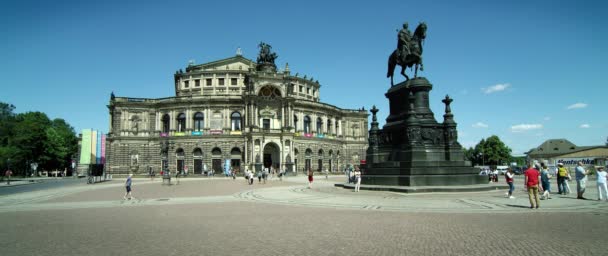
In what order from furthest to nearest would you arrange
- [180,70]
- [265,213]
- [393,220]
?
[180,70] < [265,213] < [393,220]

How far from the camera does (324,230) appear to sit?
8.95 m

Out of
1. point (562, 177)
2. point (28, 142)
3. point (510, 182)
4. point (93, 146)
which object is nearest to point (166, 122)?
point (93, 146)

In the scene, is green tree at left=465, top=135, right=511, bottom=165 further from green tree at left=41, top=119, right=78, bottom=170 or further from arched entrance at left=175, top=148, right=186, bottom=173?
green tree at left=41, top=119, right=78, bottom=170

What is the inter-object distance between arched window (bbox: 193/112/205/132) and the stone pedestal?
1723 inches

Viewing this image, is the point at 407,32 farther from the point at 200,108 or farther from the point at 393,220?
the point at 200,108

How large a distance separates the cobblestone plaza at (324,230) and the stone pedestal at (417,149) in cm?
460

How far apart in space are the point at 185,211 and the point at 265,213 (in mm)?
3127

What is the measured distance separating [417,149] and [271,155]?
142ft

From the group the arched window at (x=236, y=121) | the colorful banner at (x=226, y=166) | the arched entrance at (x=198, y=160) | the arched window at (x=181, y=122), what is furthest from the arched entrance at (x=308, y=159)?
the arched window at (x=181, y=122)

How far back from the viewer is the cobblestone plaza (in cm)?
706

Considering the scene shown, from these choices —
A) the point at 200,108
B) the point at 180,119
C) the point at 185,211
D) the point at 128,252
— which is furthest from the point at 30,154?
the point at 128,252

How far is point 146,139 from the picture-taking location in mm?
60812

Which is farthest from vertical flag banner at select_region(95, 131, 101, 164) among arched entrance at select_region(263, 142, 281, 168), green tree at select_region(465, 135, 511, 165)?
green tree at select_region(465, 135, 511, 165)

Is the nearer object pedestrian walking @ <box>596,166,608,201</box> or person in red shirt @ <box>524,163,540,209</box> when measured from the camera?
person in red shirt @ <box>524,163,540,209</box>
